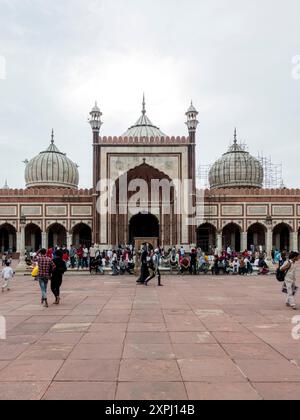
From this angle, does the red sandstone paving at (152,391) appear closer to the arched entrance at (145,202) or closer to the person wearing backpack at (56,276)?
the person wearing backpack at (56,276)

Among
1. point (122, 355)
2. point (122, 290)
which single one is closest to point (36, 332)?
point (122, 355)

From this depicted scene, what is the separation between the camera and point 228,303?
909 cm

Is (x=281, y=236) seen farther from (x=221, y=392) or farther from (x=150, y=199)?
(x=221, y=392)

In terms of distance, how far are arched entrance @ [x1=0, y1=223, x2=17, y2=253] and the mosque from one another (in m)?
0.07

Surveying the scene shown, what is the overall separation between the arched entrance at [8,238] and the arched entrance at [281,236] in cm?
1915

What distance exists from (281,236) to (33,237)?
60.5ft

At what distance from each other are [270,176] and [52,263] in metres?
35.7

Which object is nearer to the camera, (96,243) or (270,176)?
(96,243)

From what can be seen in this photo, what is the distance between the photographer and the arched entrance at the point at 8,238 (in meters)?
32.6

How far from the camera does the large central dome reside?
3372 cm

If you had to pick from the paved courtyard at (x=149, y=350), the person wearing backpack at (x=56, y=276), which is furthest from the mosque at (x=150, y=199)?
the paved courtyard at (x=149, y=350)

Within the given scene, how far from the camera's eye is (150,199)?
2962 cm
